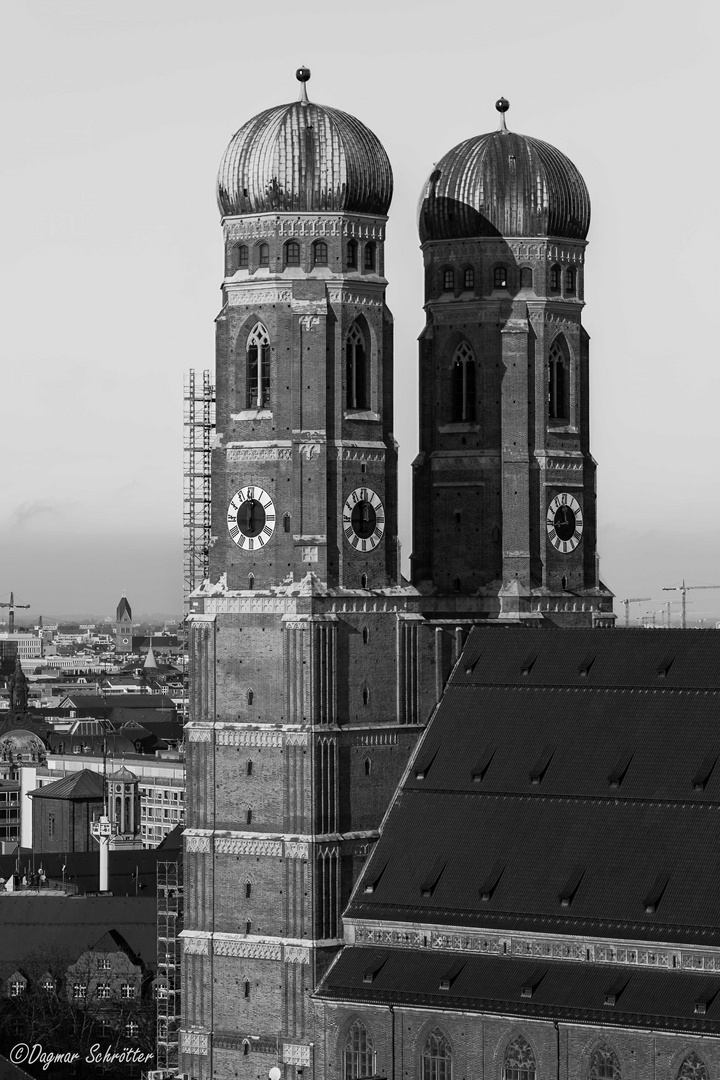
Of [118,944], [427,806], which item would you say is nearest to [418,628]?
[427,806]

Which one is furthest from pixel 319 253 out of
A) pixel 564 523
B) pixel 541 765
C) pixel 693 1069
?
pixel 693 1069

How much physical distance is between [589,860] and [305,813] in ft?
37.2

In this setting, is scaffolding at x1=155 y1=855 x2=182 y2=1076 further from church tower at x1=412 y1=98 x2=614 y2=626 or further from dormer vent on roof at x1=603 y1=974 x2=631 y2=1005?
dormer vent on roof at x1=603 y1=974 x2=631 y2=1005

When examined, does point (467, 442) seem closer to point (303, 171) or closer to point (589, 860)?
point (303, 171)

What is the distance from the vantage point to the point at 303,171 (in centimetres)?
10994

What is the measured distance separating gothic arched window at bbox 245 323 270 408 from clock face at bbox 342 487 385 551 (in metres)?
4.94

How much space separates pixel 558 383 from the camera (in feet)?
394

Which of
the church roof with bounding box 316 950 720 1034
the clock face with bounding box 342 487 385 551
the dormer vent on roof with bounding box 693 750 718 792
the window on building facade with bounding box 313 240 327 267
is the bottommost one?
the church roof with bounding box 316 950 720 1034

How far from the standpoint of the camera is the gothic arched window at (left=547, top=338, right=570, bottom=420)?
120 metres

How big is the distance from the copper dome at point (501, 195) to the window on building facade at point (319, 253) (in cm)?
1071

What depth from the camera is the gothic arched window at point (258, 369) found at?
111 meters

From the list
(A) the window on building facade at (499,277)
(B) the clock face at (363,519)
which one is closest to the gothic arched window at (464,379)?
(A) the window on building facade at (499,277)

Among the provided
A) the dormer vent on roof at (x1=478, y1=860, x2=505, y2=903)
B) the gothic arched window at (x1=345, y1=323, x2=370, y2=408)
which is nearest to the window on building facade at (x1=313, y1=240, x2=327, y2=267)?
the gothic arched window at (x1=345, y1=323, x2=370, y2=408)

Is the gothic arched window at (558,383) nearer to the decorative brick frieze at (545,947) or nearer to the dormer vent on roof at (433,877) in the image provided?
the dormer vent on roof at (433,877)
